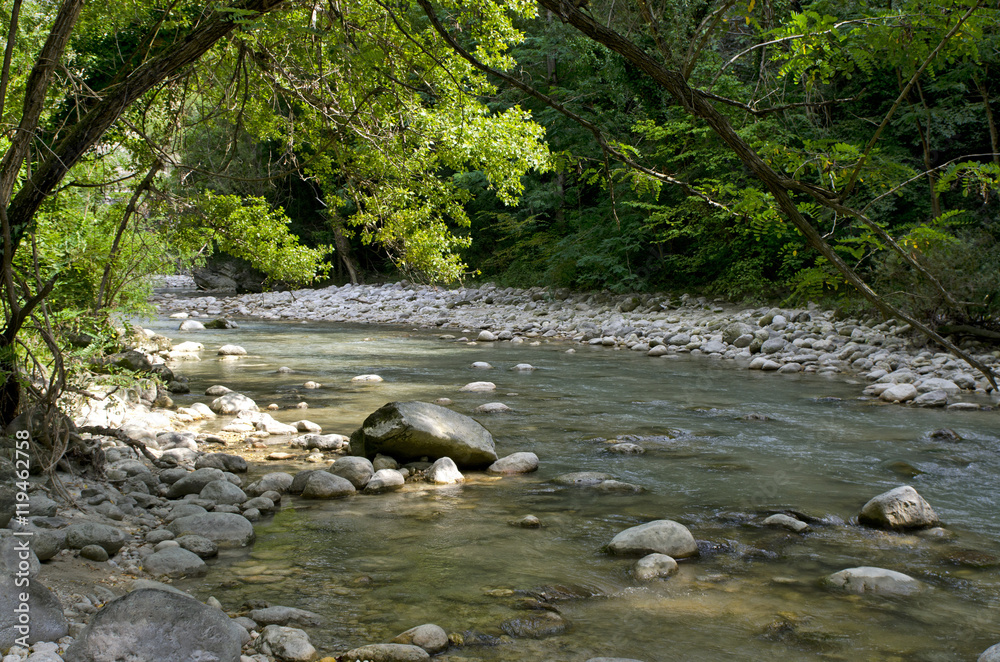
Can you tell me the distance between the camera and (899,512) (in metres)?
4.32

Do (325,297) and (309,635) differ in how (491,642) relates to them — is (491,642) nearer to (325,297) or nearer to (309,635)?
(309,635)

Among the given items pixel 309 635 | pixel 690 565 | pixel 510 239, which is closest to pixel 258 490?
pixel 309 635

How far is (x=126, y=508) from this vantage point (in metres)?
4.26

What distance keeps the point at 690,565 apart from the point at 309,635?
6.58ft

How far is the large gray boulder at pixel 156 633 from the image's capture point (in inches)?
89.4

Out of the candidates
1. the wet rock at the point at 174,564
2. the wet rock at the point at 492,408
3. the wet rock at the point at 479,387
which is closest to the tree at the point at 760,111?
the wet rock at the point at 174,564

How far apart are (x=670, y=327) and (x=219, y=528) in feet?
40.4

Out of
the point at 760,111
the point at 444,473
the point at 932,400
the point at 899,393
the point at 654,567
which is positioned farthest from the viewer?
the point at 899,393

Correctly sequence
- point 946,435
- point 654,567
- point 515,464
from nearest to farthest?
point 654,567 < point 515,464 < point 946,435

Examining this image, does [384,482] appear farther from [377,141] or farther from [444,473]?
[377,141]

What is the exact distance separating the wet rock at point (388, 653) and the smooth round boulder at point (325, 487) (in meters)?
2.24

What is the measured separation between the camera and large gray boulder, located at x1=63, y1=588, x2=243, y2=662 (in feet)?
7.45

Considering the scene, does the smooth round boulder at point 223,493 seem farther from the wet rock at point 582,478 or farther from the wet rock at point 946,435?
the wet rock at point 946,435

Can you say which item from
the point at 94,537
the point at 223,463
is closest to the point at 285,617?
the point at 94,537
